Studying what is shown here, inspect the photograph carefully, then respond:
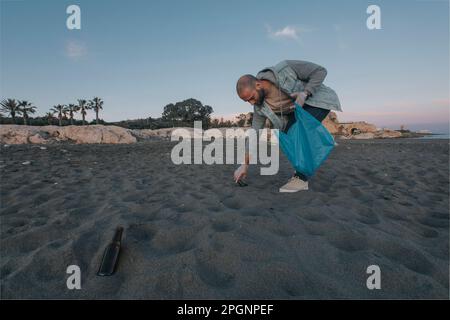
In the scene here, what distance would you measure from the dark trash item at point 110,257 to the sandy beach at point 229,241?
0.11 ft

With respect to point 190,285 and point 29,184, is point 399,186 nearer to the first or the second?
point 190,285

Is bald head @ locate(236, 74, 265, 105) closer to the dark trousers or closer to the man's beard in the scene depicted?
the man's beard

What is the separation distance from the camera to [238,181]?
10.4 feet

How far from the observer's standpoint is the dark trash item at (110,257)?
130cm

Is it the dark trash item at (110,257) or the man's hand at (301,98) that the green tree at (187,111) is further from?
the dark trash item at (110,257)

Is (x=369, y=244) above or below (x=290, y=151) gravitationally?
below

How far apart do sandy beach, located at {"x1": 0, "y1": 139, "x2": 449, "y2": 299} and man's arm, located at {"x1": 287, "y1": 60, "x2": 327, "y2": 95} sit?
1.20m

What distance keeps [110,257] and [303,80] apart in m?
2.59

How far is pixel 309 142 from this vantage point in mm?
2666

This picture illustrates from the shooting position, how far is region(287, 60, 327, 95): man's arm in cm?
263

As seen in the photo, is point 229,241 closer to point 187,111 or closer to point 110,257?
point 110,257

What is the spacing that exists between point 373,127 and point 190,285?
89.1 ft

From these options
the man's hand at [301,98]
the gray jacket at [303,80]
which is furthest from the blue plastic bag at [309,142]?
the gray jacket at [303,80]
